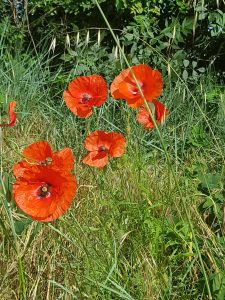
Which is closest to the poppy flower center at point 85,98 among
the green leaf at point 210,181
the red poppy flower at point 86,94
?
the red poppy flower at point 86,94

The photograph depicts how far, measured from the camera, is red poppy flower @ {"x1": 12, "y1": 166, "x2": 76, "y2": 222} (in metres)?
1.24

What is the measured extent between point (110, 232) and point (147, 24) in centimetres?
266

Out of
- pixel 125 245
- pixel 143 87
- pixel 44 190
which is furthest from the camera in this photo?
pixel 125 245

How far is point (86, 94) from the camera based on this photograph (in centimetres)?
188

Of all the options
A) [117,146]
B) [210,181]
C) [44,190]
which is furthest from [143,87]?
[44,190]

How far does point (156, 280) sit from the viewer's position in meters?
1.68

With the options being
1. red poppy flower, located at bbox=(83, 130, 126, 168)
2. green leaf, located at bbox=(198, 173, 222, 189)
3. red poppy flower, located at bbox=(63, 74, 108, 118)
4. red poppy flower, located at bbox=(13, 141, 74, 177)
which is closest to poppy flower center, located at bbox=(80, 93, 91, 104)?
red poppy flower, located at bbox=(63, 74, 108, 118)

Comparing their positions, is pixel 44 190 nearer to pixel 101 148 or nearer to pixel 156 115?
pixel 101 148

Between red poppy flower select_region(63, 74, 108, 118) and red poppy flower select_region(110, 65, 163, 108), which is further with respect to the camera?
red poppy flower select_region(63, 74, 108, 118)

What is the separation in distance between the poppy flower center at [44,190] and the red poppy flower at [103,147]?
0.44 m

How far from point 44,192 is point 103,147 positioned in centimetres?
51

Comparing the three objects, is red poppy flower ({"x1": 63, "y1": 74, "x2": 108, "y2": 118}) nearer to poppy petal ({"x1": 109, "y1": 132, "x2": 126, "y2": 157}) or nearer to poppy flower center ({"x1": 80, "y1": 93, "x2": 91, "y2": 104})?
poppy flower center ({"x1": 80, "y1": 93, "x2": 91, "y2": 104})

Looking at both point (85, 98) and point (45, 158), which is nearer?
point (45, 158)

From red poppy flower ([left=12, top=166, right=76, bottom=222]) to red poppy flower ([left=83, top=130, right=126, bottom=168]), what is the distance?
453 mm
